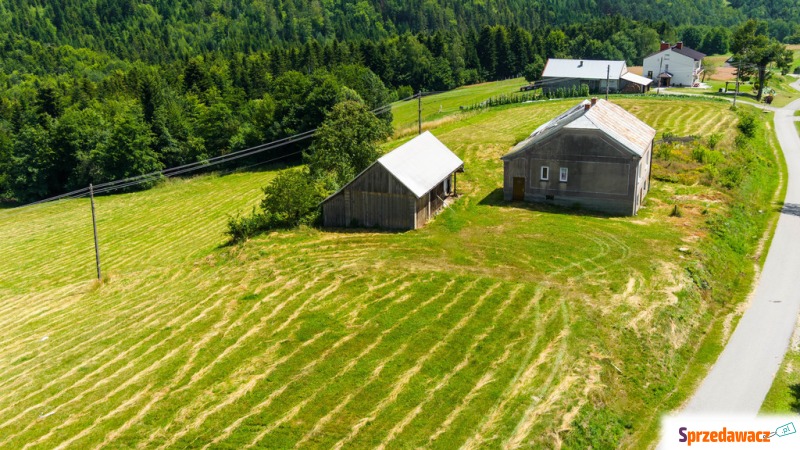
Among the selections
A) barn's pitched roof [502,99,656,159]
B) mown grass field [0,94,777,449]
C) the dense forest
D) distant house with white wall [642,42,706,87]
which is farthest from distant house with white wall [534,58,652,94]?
mown grass field [0,94,777,449]

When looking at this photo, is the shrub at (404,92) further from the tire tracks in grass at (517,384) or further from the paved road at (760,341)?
the tire tracks in grass at (517,384)

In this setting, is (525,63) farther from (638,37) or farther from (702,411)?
(702,411)

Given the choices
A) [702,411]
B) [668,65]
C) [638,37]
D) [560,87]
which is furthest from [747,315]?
[638,37]

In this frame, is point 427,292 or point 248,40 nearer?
point 427,292

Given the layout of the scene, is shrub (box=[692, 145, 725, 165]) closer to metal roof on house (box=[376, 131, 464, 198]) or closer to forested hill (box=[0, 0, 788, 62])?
metal roof on house (box=[376, 131, 464, 198])

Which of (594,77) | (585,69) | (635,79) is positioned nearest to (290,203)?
(594,77)
